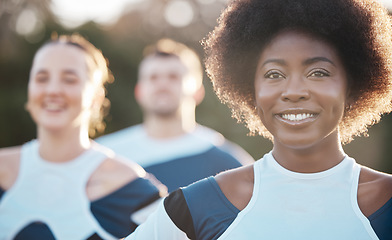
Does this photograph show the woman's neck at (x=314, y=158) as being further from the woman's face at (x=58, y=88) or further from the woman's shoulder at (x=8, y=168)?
the woman's shoulder at (x=8, y=168)

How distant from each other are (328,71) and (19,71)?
10462 millimetres

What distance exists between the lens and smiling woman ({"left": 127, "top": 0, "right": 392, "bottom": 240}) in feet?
6.97

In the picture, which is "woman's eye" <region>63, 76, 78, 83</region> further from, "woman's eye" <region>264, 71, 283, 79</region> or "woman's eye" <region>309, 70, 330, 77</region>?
"woman's eye" <region>309, 70, 330, 77</region>

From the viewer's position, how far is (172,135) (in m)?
5.54

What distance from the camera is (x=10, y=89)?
10891mm

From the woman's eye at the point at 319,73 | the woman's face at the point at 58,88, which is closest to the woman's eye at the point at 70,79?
the woman's face at the point at 58,88

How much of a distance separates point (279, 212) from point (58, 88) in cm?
190

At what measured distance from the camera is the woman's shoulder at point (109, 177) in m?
3.22

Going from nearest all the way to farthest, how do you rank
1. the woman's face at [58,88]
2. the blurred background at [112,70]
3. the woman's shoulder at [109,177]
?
the woman's shoulder at [109,177] < the woman's face at [58,88] < the blurred background at [112,70]

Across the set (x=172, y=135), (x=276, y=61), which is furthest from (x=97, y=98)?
(x=276, y=61)

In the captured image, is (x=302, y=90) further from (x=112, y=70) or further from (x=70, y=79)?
(x=112, y=70)

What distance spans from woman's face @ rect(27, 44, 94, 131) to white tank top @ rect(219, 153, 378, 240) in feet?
5.45

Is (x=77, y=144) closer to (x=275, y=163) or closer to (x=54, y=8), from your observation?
(x=275, y=163)

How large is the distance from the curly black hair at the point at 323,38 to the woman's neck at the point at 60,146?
1.24 metres
